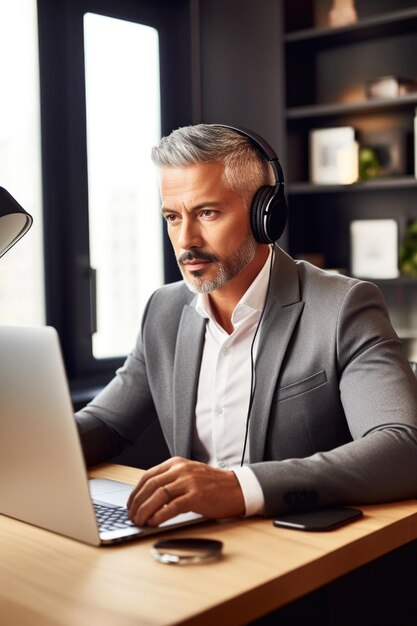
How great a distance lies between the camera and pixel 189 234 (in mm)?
1738

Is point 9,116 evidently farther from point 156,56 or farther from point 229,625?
point 229,625

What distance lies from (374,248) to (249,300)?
1967 mm

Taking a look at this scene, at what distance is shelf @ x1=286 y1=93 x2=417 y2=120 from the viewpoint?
11.2 feet

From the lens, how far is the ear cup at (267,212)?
5.80ft

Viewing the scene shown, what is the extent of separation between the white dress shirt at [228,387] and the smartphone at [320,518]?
0.42 m

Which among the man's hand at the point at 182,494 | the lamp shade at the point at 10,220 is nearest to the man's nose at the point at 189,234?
the lamp shade at the point at 10,220

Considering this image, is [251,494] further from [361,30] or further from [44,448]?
[361,30]

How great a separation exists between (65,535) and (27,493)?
0.09 meters

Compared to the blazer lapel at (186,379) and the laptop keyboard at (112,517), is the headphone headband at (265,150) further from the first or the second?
the laptop keyboard at (112,517)

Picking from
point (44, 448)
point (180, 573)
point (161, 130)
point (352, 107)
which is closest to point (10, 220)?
point (44, 448)

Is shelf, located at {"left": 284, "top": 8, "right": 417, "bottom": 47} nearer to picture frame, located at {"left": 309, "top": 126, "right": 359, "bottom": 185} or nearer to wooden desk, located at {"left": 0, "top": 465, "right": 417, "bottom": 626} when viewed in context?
picture frame, located at {"left": 309, "top": 126, "right": 359, "bottom": 185}

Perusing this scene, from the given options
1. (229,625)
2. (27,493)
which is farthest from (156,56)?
(229,625)

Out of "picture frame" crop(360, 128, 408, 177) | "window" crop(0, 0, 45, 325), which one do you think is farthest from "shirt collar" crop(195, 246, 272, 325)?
"picture frame" crop(360, 128, 408, 177)

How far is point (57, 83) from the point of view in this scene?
335cm
